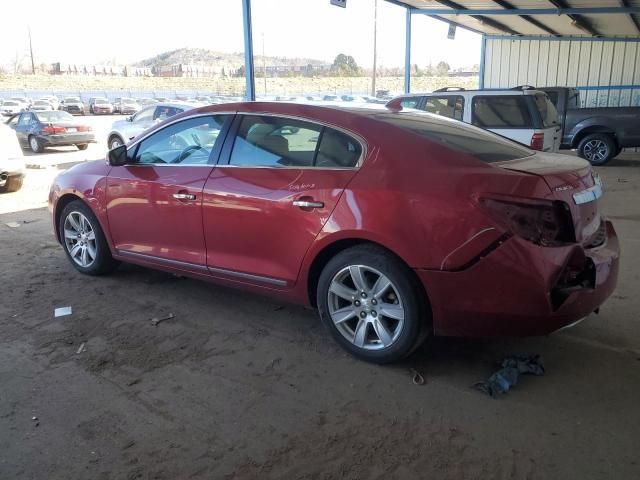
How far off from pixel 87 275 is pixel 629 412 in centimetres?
460

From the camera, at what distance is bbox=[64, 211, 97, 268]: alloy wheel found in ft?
17.3

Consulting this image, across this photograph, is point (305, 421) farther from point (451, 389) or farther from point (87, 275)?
point (87, 275)

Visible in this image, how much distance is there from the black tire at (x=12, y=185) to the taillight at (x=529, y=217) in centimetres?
992

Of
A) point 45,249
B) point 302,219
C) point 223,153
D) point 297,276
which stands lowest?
point 45,249

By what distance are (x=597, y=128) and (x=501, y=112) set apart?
180 inches

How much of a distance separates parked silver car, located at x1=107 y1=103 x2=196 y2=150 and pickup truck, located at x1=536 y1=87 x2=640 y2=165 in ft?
29.7

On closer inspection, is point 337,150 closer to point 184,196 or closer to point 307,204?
point 307,204

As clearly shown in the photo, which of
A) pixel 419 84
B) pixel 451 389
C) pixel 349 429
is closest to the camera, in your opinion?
pixel 349 429

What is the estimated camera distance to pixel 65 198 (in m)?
5.40

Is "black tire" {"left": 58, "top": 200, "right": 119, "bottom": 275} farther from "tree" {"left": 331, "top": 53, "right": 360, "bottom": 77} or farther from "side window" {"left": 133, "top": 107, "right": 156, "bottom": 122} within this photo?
"tree" {"left": 331, "top": 53, "right": 360, "bottom": 77}

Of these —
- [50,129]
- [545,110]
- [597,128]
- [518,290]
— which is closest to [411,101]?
[545,110]

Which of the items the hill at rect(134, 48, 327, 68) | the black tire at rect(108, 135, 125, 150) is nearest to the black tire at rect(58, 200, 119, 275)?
the black tire at rect(108, 135, 125, 150)

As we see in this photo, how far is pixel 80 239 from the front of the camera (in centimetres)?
538

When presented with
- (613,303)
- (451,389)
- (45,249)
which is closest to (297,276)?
(451,389)
